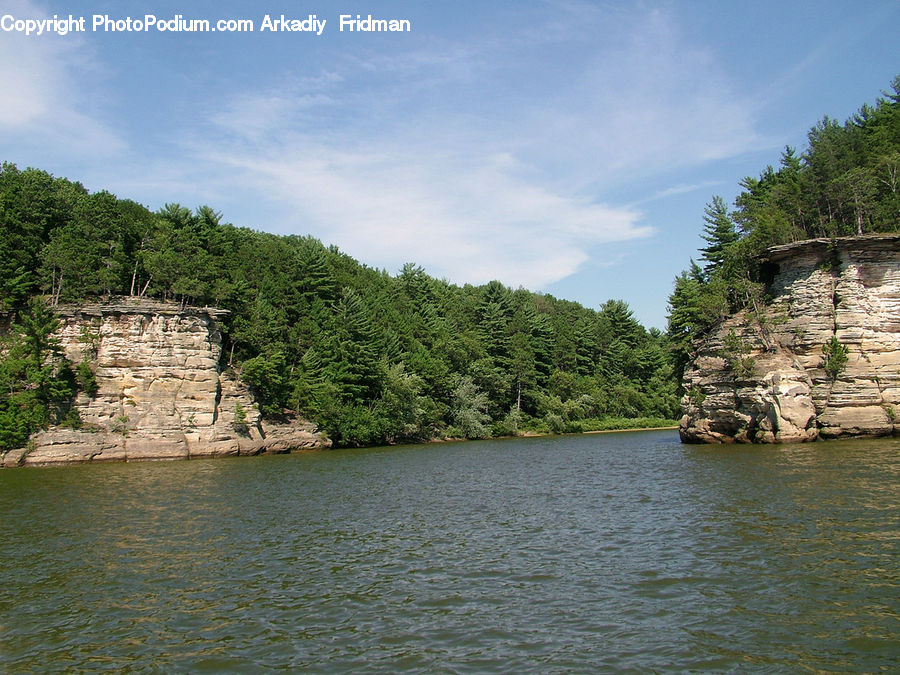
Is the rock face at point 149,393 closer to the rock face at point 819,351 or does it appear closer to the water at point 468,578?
the water at point 468,578

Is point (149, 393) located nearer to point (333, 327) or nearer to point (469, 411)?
point (333, 327)

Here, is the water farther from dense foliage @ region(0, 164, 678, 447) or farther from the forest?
dense foliage @ region(0, 164, 678, 447)

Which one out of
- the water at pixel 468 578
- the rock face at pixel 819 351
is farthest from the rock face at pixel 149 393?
the rock face at pixel 819 351

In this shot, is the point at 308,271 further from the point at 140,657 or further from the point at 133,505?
the point at 140,657

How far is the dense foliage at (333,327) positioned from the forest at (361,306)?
188 mm

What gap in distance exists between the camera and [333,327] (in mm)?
64750

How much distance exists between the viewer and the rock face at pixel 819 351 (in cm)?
3897

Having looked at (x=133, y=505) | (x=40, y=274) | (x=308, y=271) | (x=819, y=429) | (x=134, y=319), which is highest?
(x=308, y=271)

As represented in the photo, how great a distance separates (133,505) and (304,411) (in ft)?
111

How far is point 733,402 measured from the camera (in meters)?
43.6

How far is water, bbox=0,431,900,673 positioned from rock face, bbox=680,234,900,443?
1358 cm

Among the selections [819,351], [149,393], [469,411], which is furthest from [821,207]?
[149,393]

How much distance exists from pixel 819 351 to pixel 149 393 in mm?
49155

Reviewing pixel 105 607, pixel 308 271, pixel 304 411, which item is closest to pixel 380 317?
pixel 308 271
